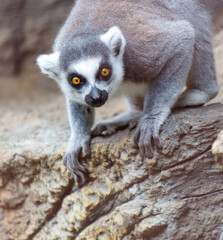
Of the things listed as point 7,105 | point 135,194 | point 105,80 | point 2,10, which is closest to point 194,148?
point 135,194

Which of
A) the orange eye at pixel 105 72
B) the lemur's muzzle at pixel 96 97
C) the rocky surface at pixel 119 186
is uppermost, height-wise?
the orange eye at pixel 105 72

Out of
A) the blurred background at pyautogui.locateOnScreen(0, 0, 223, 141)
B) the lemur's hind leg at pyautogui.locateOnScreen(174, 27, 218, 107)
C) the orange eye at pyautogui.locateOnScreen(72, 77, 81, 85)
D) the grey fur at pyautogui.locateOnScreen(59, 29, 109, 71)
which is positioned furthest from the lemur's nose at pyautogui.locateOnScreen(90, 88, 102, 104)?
the blurred background at pyautogui.locateOnScreen(0, 0, 223, 141)

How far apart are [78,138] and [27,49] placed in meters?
4.20

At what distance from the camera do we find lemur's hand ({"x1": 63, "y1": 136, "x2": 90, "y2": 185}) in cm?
441

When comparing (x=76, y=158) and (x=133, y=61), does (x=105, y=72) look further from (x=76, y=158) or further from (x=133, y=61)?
(x=76, y=158)

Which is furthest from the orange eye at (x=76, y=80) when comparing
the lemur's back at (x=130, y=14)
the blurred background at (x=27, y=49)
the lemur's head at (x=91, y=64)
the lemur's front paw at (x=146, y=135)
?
the blurred background at (x=27, y=49)

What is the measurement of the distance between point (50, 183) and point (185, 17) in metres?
2.56

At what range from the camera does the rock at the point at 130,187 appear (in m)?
3.82

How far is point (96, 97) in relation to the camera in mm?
3844

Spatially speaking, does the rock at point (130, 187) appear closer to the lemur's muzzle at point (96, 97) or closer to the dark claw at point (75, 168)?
the dark claw at point (75, 168)

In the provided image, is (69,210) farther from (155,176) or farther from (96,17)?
(96,17)

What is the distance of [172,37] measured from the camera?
4.39 metres

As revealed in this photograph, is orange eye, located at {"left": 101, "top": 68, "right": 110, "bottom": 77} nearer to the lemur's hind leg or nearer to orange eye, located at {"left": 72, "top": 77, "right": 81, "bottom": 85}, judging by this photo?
orange eye, located at {"left": 72, "top": 77, "right": 81, "bottom": 85}

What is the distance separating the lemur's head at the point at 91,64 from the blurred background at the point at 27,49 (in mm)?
3267
